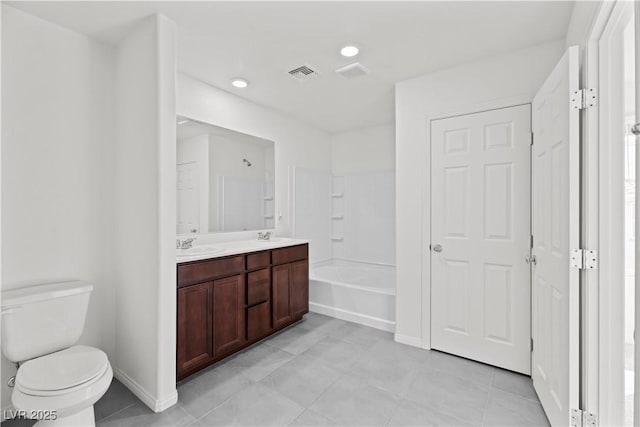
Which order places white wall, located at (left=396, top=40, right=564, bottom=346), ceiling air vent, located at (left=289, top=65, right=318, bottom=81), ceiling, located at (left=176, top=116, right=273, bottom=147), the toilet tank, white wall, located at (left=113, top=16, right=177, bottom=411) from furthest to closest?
ceiling, located at (left=176, top=116, right=273, bottom=147)
ceiling air vent, located at (left=289, top=65, right=318, bottom=81)
white wall, located at (left=396, top=40, right=564, bottom=346)
white wall, located at (left=113, top=16, right=177, bottom=411)
the toilet tank

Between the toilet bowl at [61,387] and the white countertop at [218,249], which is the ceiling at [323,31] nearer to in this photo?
the white countertop at [218,249]

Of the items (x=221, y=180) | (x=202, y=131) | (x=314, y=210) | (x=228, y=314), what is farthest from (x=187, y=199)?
(x=314, y=210)

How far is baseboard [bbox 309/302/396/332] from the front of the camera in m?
3.14

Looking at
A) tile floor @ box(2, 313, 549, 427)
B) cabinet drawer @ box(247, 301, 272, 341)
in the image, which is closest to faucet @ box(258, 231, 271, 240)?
cabinet drawer @ box(247, 301, 272, 341)

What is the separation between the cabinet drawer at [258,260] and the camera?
2668 millimetres

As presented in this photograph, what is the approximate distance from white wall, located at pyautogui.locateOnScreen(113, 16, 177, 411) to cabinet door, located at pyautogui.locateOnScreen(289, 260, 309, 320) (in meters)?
1.37

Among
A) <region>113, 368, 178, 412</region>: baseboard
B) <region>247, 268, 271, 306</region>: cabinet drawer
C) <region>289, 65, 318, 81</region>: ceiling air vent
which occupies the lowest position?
<region>113, 368, 178, 412</region>: baseboard

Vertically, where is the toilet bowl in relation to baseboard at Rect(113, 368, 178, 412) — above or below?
above

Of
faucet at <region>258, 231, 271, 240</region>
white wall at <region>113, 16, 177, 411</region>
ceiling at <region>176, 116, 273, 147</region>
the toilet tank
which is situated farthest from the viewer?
faucet at <region>258, 231, 271, 240</region>

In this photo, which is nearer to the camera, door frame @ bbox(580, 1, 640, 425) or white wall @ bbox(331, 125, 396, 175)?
door frame @ bbox(580, 1, 640, 425)

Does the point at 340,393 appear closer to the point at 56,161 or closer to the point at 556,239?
the point at 556,239

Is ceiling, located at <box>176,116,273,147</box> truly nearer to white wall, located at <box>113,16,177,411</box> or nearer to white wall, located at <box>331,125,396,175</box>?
white wall, located at <box>113,16,177,411</box>

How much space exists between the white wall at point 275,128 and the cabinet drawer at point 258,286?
3.25 ft

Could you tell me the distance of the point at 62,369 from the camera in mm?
1602
